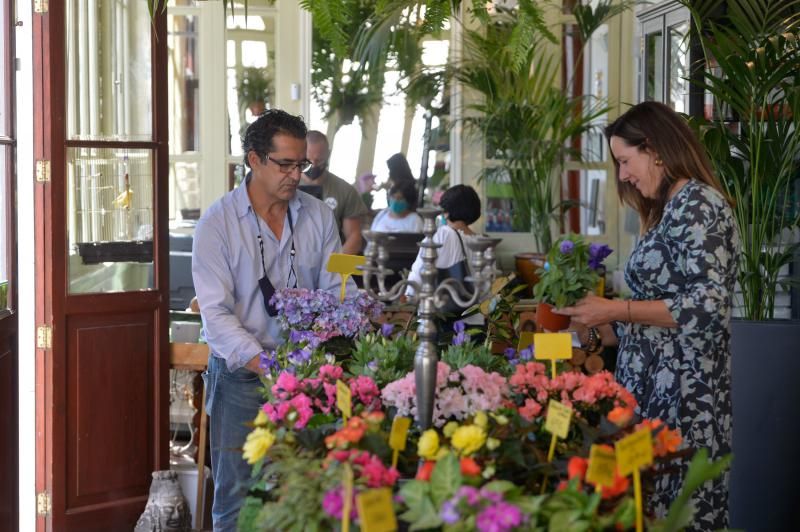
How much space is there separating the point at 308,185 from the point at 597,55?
A: 2.55 meters

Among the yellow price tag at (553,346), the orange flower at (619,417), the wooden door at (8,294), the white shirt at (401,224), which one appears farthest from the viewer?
the white shirt at (401,224)

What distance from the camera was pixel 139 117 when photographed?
447 centimetres

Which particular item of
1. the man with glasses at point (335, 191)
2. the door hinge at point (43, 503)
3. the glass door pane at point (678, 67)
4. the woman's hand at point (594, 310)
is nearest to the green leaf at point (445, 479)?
the woman's hand at point (594, 310)

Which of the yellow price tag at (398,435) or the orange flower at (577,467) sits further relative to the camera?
the yellow price tag at (398,435)

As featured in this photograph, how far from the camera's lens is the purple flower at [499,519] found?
162 centimetres

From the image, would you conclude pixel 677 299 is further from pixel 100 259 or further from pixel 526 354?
pixel 100 259

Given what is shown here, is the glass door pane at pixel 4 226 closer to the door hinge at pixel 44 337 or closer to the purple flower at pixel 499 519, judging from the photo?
the door hinge at pixel 44 337

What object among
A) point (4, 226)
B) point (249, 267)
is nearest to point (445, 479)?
point (249, 267)

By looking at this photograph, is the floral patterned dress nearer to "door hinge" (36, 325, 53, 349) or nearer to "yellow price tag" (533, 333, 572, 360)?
"yellow price tag" (533, 333, 572, 360)

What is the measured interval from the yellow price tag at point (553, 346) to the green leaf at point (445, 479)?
1.89 feet

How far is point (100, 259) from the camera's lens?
4.39 m

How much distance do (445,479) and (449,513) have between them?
9cm

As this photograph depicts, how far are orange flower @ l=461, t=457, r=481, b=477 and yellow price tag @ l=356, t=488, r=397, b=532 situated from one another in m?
0.16

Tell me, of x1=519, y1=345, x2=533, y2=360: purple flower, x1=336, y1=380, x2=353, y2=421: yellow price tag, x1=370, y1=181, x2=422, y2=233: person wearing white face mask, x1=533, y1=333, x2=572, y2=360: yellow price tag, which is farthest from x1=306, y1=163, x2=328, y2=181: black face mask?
x1=336, y1=380, x2=353, y2=421: yellow price tag
